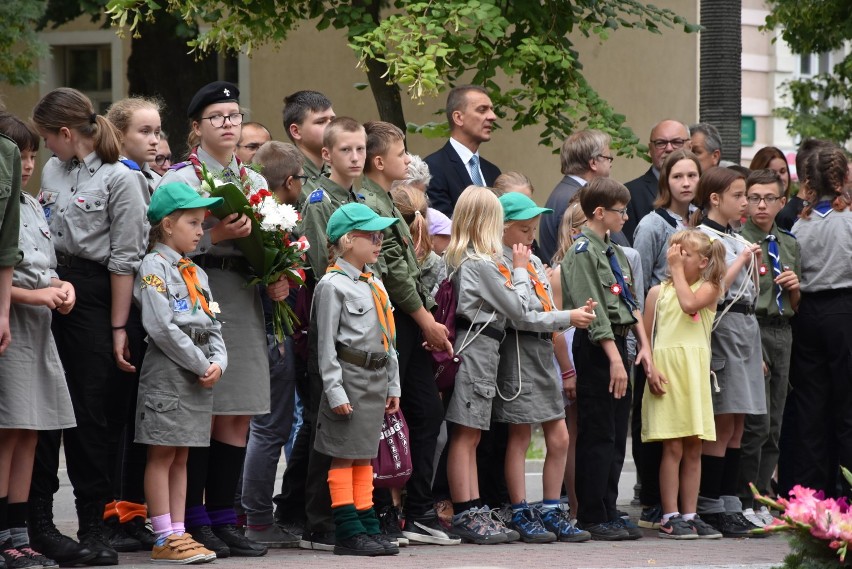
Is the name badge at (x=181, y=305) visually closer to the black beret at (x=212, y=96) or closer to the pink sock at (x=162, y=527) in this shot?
the pink sock at (x=162, y=527)

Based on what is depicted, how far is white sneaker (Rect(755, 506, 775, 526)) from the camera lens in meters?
8.95

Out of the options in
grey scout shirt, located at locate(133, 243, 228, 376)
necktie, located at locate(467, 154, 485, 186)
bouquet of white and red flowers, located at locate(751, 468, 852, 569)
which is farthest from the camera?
necktie, located at locate(467, 154, 485, 186)

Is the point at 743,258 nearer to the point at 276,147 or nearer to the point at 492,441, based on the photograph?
the point at 492,441

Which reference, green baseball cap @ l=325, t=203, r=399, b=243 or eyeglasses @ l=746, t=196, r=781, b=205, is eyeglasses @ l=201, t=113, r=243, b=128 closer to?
green baseball cap @ l=325, t=203, r=399, b=243

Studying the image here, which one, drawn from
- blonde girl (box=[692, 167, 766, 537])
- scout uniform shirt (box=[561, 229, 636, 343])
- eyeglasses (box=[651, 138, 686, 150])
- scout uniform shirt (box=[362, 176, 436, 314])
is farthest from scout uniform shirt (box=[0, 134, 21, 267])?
eyeglasses (box=[651, 138, 686, 150])

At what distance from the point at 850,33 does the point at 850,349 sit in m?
7.02

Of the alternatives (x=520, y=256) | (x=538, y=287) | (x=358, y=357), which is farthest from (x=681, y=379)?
(x=358, y=357)

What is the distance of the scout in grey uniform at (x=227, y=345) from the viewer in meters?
7.17

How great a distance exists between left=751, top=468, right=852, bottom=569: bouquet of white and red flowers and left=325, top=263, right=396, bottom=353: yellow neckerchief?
2.72 meters

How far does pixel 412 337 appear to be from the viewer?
7859 mm

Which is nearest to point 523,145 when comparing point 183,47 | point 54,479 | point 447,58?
point 183,47

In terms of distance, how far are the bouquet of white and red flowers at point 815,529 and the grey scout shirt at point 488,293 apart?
2.97 metres

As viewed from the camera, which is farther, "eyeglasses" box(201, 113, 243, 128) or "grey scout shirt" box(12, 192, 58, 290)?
"eyeglasses" box(201, 113, 243, 128)

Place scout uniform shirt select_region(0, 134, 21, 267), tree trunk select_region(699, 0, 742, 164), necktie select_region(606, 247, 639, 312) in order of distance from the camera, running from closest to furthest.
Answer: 1. scout uniform shirt select_region(0, 134, 21, 267)
2. necktie select_region(606, 247, 639, 312)
3. tree trunk select_region(699, 0, 742, 164)
